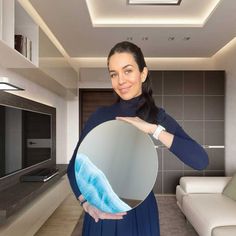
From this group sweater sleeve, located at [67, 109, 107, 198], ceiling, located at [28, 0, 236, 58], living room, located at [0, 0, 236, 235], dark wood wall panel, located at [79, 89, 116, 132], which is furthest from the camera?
dark wood wall panel, located at [79, 89, 116, 132]

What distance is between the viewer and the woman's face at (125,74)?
32.5 inches

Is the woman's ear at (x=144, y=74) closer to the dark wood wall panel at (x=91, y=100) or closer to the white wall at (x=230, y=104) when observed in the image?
the white wall at (x=230, y=104)

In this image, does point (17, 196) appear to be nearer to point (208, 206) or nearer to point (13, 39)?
point (13, 39)

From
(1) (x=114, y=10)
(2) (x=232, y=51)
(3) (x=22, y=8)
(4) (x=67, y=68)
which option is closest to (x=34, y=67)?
(3) (x=22, y=8)

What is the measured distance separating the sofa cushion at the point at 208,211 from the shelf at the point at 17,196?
148cm

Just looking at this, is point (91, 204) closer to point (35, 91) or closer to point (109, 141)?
point (109, 141)

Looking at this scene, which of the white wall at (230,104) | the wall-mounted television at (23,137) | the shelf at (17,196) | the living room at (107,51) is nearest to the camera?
the shelf at (17,196)

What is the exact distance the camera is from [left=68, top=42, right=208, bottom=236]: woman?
0.81 m

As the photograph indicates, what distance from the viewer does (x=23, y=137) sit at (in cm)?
336

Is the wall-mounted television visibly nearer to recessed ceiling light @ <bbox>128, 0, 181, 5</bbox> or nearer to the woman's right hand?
recessed ceiling light @ <bbox>128, 0, 181, 5</bbox>

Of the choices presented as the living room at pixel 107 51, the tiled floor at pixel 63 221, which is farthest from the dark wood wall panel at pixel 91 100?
the tiled floor at pixel 63 221

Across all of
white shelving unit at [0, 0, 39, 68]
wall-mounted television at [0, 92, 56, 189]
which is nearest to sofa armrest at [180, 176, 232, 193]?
wall-mounted television at [0, 92, 56, 189]

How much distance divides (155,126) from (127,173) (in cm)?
14

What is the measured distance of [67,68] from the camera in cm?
475
